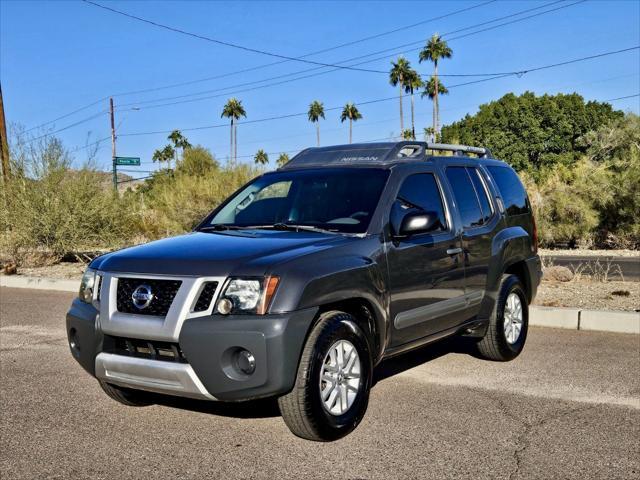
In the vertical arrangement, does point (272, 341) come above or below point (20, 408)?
above

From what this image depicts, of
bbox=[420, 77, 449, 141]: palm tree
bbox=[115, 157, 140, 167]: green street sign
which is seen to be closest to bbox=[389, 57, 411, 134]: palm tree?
bbox=[420, 77, 449, 141]: palm tree

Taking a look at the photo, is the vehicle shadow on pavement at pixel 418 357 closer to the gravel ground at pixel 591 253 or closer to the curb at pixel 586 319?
the curb at pixel 586 319

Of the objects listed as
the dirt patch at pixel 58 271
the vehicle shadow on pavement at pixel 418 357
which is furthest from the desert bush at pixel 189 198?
the vehicle shadow on pavement at pixel 418 357

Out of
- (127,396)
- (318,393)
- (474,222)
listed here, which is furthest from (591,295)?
(127,396)

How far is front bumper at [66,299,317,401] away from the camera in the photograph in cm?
404

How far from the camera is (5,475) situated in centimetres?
398

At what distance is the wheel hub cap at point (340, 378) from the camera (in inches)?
175

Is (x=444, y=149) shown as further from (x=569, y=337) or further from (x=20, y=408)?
(x=20, y=408)

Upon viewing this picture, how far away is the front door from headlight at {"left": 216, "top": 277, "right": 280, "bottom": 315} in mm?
1215

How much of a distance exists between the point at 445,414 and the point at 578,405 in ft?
3.54

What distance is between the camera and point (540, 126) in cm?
6053

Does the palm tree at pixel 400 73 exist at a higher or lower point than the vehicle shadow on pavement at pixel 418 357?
higher

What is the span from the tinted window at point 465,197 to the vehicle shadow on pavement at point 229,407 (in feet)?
7.65

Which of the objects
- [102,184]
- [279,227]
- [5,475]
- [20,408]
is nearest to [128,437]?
[5,475]
